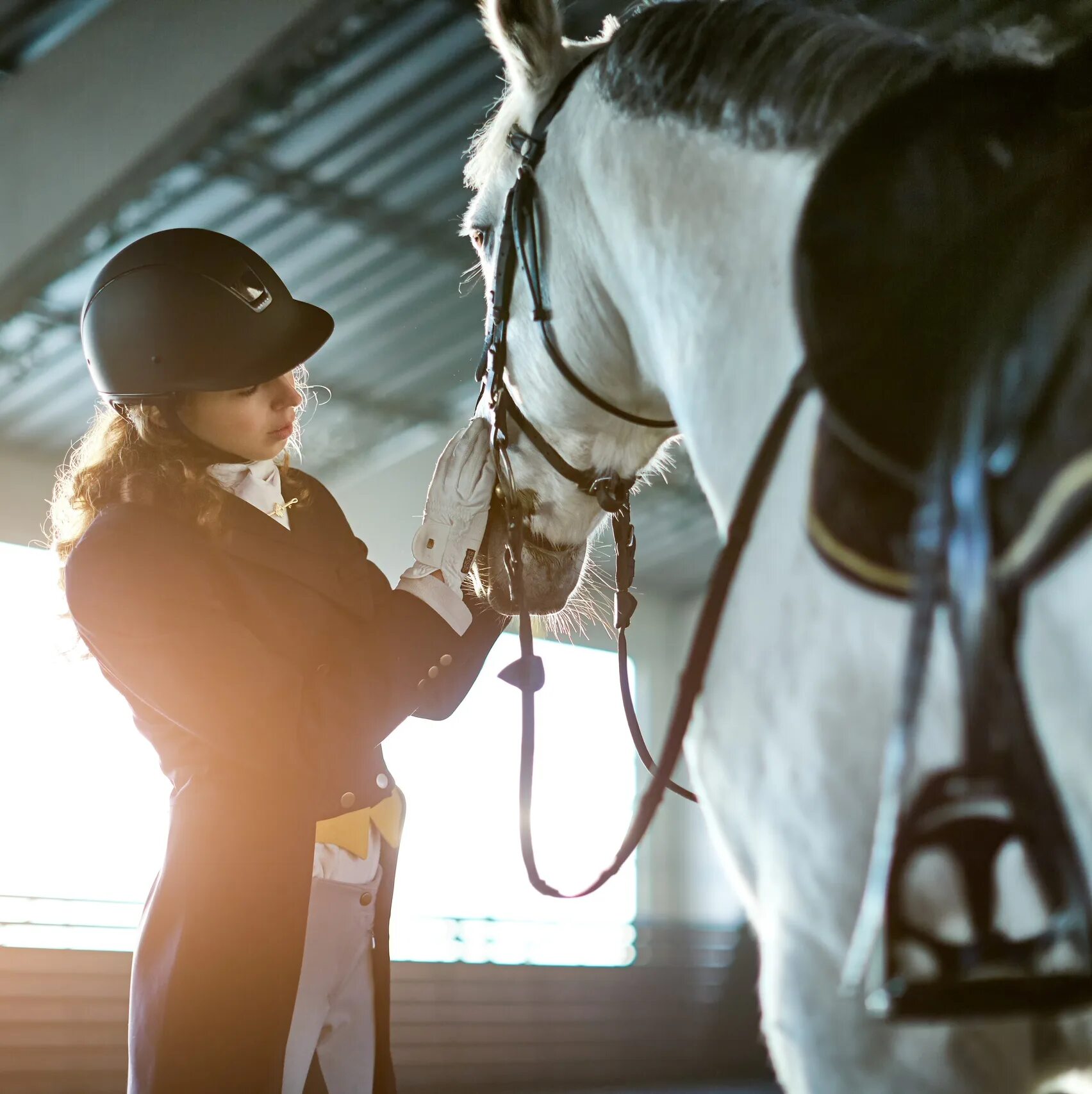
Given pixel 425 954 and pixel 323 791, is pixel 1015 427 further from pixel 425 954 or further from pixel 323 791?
pixel 425 954

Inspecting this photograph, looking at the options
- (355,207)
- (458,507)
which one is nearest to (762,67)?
(458,507)

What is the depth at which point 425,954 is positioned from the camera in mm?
7527

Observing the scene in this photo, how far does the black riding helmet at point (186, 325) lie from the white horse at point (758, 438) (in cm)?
49

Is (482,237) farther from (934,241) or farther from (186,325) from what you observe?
(934,241)

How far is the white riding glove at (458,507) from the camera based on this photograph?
1.31 metres

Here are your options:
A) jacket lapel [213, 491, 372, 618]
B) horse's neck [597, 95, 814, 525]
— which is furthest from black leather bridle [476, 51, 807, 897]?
jacket lapel [213, 491, 372, 618]

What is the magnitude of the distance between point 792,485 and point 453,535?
0.64 m

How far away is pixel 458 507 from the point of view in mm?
1321

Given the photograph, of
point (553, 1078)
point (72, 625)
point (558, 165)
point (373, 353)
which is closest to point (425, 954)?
point (553, 1078)

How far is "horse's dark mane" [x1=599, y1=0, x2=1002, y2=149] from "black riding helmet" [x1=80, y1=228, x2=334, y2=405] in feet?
2.14

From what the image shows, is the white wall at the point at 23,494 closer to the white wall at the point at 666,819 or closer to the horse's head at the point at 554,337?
the white wall at the point at 666,819

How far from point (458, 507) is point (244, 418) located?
0.38 meters

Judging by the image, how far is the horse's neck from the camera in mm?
830

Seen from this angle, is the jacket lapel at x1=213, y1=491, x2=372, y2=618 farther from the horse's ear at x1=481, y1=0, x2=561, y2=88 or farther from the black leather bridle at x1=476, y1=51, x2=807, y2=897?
the horse's ear at x1=481, y1=0, x2=561, y2=88
